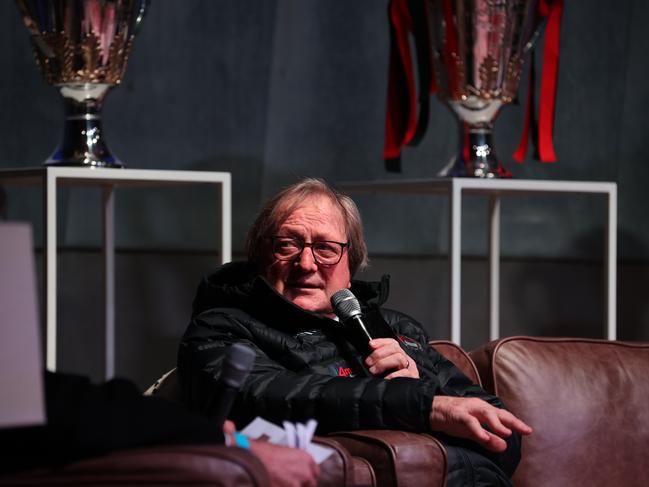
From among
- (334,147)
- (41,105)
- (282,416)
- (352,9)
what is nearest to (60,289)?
(41,105)

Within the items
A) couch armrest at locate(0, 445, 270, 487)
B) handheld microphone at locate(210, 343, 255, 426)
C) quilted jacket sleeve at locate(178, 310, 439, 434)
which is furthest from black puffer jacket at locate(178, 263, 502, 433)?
couch armrest at locate(0, 445, 270, 487)

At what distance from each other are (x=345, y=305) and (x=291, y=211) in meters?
0.30

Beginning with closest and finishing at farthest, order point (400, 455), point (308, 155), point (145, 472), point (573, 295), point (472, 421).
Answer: point (145, 472) < point (400, 455) < point (472, 421) < point (308, 155) < point (573, 295)

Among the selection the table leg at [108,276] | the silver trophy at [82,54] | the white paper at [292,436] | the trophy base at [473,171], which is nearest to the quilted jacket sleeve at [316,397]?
the white paper at [292,436]

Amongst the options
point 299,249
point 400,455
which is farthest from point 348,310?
point 400,455

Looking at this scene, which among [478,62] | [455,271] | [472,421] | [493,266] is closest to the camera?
[472,421]

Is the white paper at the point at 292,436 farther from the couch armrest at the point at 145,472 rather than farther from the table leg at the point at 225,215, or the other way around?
the table leg at the point at 225,215

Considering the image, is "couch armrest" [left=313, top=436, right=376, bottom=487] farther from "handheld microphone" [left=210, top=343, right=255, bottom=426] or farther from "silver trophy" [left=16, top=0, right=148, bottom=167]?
"silver trophy" [left=16, top=0, right=148, bottom=167]

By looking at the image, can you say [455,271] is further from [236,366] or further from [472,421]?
[236,366]

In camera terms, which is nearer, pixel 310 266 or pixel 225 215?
pixel 310 266

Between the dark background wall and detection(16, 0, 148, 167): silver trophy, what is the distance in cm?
92

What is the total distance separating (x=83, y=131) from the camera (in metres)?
2.76

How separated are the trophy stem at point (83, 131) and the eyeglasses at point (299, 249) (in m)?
0.53

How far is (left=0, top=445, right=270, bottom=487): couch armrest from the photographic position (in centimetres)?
136
